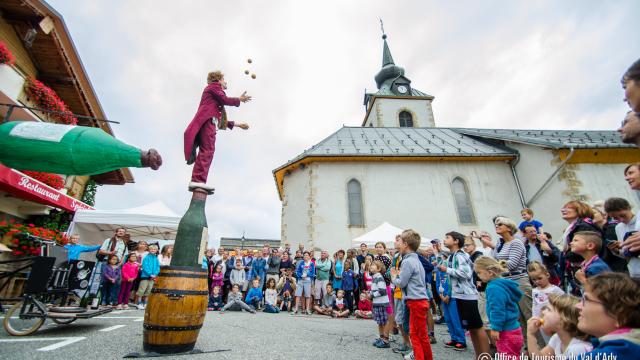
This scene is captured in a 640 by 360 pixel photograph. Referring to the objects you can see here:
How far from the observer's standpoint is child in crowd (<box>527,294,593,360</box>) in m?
1.77

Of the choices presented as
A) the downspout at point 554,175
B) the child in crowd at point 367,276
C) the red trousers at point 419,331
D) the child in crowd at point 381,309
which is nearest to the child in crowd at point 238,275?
the child in crowd at point 367,276

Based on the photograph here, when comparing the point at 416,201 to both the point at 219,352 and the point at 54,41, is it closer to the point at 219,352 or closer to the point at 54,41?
the point at 219,352

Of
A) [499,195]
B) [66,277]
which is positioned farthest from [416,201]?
[66,277]

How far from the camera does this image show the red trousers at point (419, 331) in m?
3.05

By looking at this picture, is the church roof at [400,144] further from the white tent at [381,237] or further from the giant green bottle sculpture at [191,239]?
the giant green bottle sculpture at [191,239]

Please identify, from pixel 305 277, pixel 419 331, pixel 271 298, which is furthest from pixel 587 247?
pixel 271 298

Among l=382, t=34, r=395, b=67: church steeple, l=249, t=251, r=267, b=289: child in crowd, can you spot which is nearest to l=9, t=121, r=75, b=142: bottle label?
l=249, t=251, r=267, b=289: child in crowd

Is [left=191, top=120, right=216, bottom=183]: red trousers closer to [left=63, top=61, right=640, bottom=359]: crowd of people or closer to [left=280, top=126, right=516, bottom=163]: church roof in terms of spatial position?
[left=63, top=61, right=640, bottom=359]: crowd of people

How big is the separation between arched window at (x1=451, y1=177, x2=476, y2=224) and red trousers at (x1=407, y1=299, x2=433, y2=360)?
12.9 metres

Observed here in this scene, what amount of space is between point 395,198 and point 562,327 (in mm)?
13038

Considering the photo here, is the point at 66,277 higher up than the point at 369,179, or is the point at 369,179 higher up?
the point at 369,179

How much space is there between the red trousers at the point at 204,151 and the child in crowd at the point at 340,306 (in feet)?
20.1

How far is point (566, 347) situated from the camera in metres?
1.87

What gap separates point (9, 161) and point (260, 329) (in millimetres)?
4096
